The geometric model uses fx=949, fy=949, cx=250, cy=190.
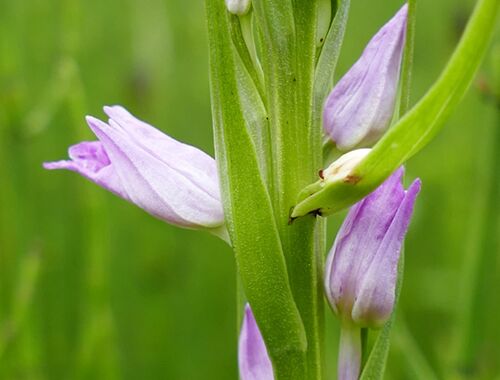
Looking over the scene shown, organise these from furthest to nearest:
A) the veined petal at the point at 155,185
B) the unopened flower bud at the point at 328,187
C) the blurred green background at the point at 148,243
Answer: the blurred green background at the point at 148,243
the veined petal at the point at 155,185
the unopened flower bud at the point at 328,187

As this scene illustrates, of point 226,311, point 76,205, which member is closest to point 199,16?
point 76,205

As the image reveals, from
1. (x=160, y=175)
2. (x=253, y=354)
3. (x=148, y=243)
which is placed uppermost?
(x=160, y=175)

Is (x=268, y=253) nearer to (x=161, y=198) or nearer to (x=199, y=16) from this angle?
(x=161, y=198)

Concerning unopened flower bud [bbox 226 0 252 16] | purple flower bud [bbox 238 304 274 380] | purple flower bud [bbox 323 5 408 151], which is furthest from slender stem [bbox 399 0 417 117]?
purple flower bud [bbox 238 304 274 380]

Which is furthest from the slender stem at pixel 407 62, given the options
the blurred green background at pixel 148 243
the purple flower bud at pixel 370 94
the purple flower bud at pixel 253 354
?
the blurred green background at pixel 148 243

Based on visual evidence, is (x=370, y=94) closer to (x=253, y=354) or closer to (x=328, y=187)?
(x=328, y=187)

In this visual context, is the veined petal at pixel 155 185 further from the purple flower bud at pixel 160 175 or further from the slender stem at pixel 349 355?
the slender stem at pixel 349 355

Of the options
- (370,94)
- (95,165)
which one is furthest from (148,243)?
(370,94)
